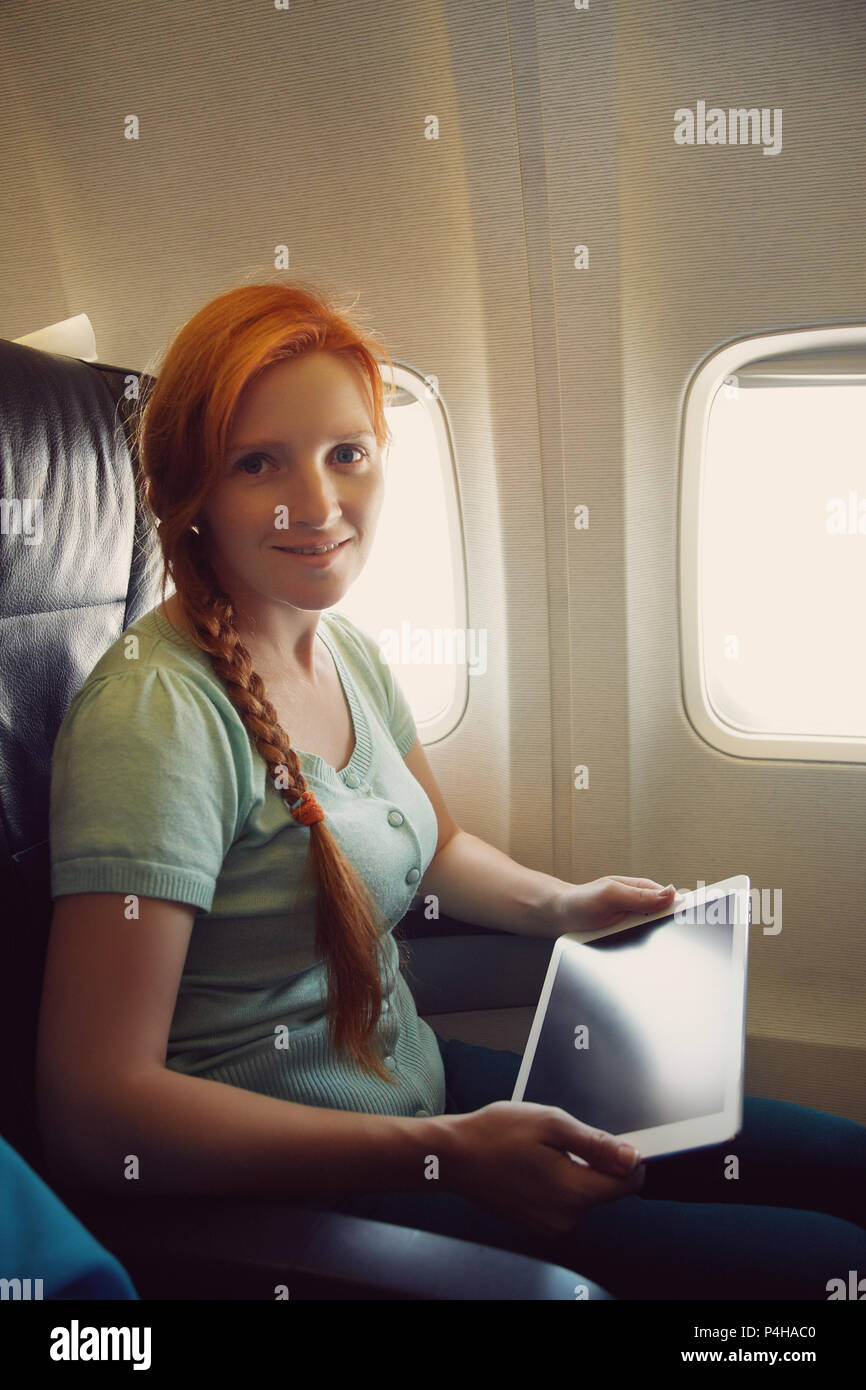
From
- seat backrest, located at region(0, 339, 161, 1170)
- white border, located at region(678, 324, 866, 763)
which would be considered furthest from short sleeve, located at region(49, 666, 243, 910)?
white border, located at region(678, 324, 866, 763)

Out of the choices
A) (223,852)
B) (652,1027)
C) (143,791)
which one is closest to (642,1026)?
(652,1027)

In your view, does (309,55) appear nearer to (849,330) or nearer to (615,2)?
(615,2)

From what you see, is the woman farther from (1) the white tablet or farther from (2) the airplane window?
(2) the airplane window

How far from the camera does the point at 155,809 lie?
92 cm

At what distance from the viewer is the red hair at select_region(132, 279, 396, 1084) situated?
105 centimetres

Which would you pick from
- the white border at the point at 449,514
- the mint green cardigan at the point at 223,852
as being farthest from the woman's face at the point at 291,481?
the white border at the point at 449,514

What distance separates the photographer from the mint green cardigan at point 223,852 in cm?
92

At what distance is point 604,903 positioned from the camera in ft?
4.73

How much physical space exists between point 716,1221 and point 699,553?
1.26 m

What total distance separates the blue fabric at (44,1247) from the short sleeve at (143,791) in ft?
1.04

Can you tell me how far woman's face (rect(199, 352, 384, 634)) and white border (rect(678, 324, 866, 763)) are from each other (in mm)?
979

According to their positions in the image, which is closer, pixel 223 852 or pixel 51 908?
pixel 223 852

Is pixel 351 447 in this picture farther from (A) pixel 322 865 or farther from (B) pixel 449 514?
(B) pixel 449 514

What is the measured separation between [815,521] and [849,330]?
40 cm
